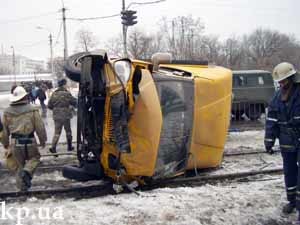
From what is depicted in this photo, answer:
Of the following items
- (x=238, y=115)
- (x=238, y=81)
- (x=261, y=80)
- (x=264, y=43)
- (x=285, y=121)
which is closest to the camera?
(x=285, y=121)

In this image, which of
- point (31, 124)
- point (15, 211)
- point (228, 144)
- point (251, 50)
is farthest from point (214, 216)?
point (251, 50)

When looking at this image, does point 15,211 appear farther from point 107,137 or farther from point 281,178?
point 281,178

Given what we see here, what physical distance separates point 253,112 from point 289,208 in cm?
1283

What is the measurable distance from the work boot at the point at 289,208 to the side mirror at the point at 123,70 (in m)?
2.62

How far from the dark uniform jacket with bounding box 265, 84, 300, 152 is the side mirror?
1.94 m

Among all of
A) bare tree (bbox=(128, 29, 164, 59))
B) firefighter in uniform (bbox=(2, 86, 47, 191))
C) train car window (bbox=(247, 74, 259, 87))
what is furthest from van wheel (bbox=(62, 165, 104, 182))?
bare tree (bbox=(128, 29, 164, 59))

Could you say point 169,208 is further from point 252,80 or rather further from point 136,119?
point 252,80

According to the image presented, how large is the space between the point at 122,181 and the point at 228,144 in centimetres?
569

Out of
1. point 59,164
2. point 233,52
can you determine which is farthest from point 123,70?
point 233,52

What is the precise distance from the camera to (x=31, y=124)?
6.56m

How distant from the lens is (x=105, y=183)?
6949 millimetres

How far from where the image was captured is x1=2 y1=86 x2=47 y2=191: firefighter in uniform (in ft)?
21.3

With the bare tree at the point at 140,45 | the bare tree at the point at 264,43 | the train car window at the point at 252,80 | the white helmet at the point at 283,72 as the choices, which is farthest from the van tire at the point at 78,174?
the bare tree at the point at 264,43

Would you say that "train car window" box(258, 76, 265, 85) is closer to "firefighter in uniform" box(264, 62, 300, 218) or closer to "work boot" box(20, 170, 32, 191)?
"firefighter in uniform" box(264, 62, 300, 218)
